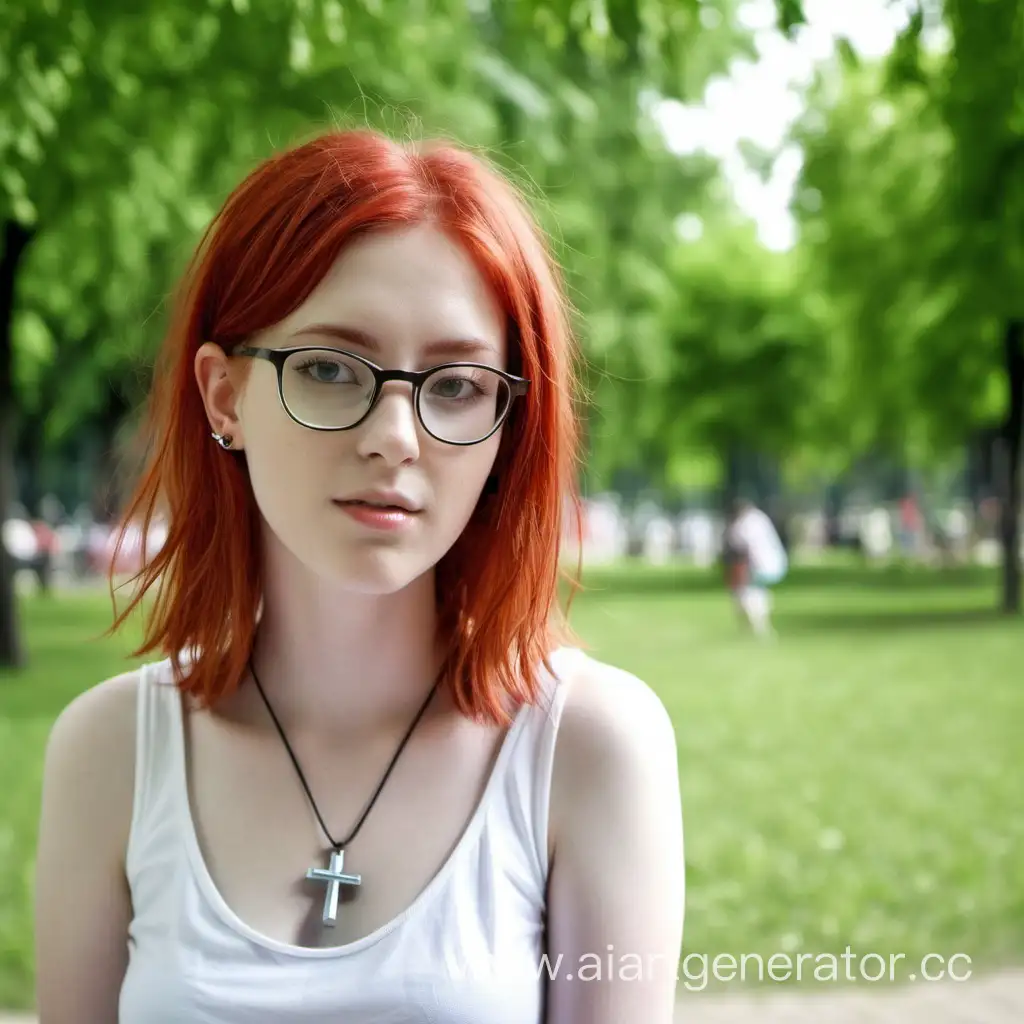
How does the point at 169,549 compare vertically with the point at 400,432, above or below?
below

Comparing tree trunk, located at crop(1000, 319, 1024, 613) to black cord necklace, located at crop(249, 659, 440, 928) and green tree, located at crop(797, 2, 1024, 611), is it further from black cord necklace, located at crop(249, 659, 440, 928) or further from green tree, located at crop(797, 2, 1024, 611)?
black cord necklace, located at crop(249, 659, 440, 928)

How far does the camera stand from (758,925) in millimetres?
4422

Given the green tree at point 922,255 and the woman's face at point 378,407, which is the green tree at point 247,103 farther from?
the green tree at point 922,255

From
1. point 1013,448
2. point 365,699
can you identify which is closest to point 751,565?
point 1013,448

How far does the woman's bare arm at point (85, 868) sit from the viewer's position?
138 cm

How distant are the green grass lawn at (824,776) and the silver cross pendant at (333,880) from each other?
470 mm

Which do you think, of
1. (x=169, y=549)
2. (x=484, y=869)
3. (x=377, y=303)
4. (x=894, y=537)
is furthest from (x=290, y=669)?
(x=894, y=537)

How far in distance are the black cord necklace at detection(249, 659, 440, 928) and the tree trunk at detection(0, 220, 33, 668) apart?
645 cm

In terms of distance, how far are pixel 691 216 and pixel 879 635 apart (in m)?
4.22

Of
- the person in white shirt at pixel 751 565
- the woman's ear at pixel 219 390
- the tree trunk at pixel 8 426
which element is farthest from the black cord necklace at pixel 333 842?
the person in white shirt at pixel 751 565

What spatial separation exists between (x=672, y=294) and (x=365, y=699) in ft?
36.1

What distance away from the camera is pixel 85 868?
4.52ft

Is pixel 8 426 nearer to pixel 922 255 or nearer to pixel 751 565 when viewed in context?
pixel 751 565

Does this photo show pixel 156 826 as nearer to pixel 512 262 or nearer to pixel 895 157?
pixel 512 262
